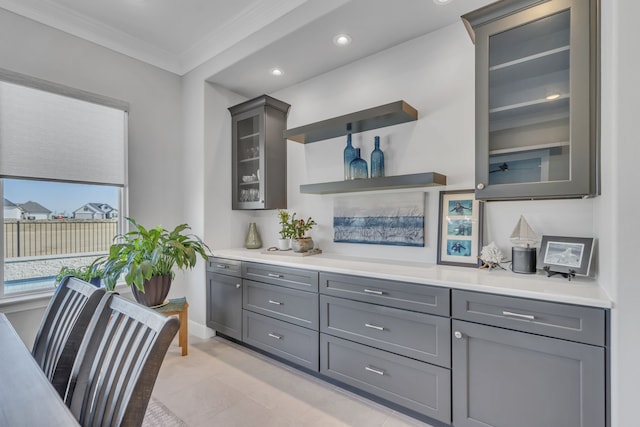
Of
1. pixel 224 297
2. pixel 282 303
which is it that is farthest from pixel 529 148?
pixel 224 297

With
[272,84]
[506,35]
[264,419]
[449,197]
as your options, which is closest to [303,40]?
[272,84]

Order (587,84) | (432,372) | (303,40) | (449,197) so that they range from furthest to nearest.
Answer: (303,40)
(449,197)
(432,372)
(587,84)

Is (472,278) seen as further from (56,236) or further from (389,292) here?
(56,236)

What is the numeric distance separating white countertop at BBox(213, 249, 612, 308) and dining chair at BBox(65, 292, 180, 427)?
138 centimetres

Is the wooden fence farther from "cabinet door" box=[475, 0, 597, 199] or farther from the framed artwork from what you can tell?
"cabinet door" box=[475, 0, 597, 199]

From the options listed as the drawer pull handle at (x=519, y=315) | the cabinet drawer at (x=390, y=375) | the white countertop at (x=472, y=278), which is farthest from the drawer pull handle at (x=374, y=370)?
the drawer pull handle at (x=519, y=315)

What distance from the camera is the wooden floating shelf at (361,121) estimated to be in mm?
2359

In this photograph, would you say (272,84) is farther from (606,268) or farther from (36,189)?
(606,268)

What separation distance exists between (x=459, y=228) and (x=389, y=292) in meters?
0.76

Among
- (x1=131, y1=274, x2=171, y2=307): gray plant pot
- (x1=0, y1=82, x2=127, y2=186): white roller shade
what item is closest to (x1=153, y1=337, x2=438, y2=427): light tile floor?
(x1=131, y1=274, x2=171, y2=307): gray plant pot

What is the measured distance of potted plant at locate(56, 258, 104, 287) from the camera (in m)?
2.71

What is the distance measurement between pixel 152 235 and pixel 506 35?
2.99 m

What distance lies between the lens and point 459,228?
7.51ft

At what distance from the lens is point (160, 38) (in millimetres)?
3078
